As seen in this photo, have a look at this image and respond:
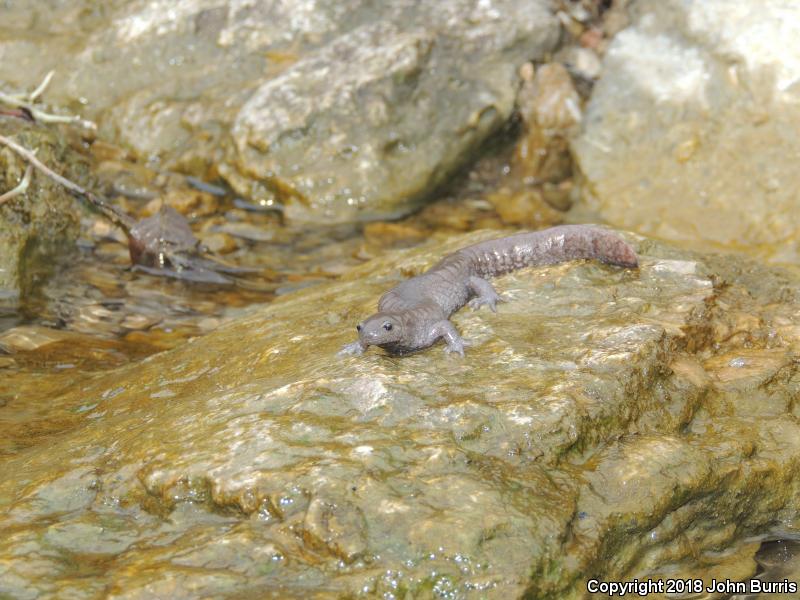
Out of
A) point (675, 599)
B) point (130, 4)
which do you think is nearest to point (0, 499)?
point (675, 599)

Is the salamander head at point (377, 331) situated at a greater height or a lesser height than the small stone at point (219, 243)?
greater

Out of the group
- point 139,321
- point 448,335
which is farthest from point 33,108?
point 448,335

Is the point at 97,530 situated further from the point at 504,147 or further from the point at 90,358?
the point at 504,147

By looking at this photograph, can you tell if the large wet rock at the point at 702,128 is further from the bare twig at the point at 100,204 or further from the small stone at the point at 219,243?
the bare twig at the point at 100,204

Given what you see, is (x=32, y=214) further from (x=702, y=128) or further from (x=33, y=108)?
(x=702, y=128)

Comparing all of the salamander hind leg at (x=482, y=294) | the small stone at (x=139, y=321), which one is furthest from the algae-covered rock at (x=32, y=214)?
the salamander hind leg at (x=482, y=294)

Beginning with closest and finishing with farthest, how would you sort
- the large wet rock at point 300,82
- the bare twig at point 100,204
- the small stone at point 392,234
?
the bare twig at point 100,204 → the small stone at point 392,234 → the large wet rock at point 300,82

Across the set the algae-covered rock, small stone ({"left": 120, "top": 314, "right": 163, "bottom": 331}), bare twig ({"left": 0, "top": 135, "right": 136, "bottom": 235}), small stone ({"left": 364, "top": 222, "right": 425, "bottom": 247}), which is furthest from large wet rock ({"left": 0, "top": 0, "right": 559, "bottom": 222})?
small stone ({"left": 120, "top": 314, "right": 163, "bottom": 331})
